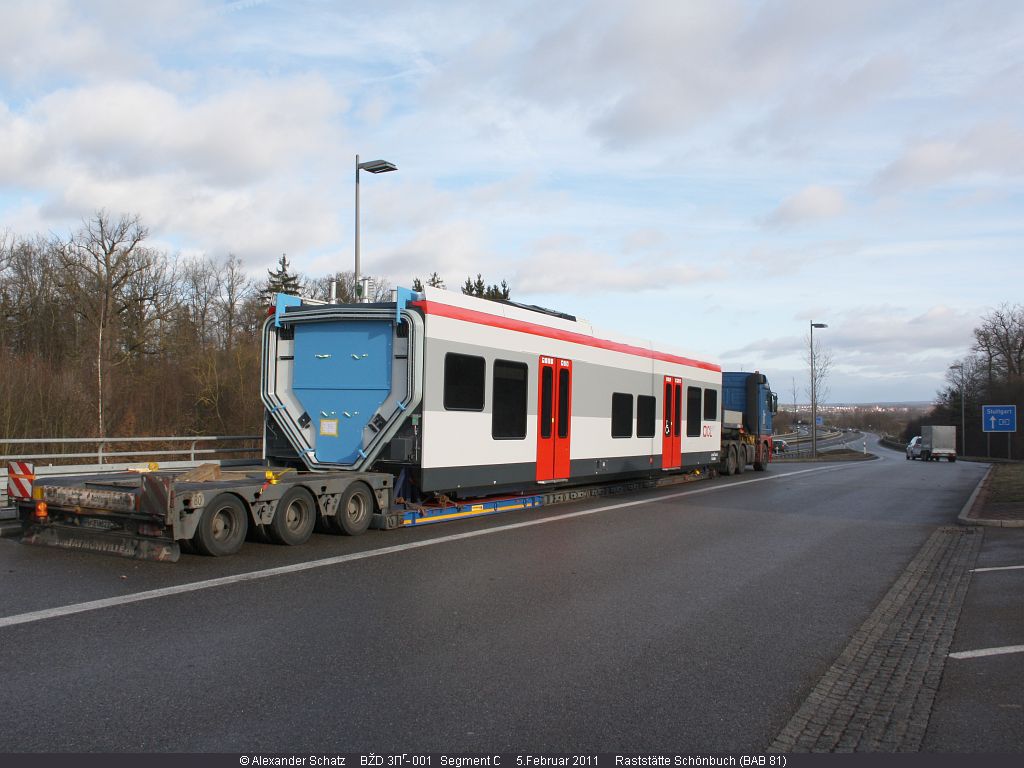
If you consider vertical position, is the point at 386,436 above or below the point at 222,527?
above

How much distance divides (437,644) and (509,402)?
279 inches

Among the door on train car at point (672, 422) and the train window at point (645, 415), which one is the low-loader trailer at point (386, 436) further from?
the door on train car at point (672, 422)

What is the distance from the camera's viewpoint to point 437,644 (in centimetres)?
591

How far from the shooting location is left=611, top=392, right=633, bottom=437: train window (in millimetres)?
16062

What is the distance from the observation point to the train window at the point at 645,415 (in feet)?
56.6

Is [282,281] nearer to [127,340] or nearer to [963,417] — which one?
[127,340]

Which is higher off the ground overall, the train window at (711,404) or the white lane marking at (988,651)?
the train window at (711,404)

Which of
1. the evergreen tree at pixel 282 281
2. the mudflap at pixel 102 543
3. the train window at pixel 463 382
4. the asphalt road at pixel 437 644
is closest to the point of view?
the asphalt road at pixel 437 644

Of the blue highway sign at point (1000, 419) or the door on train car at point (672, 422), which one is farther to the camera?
the blue highway sign at point (1000, 419)

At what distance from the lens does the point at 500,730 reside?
432cm

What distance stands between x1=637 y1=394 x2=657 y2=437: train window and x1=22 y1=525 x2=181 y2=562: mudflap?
1063 centimetres

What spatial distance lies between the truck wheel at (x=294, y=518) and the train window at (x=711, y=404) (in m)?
13.6

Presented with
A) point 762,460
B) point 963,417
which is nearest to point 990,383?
point 963,417

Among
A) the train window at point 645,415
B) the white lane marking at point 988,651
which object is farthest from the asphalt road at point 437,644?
the train window at point 645,415
